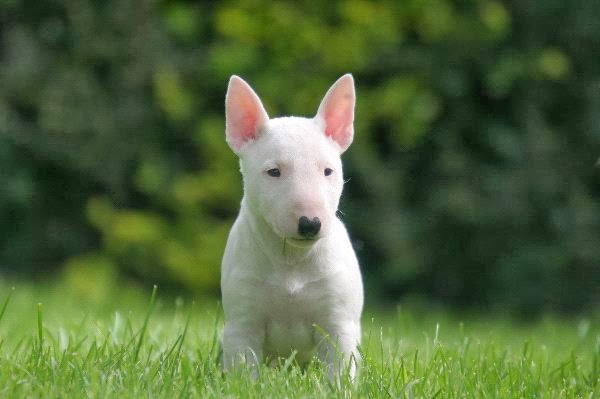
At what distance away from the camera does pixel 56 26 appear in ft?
28.2

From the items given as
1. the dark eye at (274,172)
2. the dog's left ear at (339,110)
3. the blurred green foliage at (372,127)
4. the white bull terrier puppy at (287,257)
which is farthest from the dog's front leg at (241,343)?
the blurred green foliage at (372,127)

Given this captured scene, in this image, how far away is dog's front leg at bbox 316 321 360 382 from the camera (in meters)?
3.54

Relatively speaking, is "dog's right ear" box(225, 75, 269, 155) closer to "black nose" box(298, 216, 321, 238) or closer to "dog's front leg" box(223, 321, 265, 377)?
"black nose" box(298, 216, 321, 238)

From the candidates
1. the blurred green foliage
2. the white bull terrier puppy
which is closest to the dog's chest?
the white bull terrier puppy

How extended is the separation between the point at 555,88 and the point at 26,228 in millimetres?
4719

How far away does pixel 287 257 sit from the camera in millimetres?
3645

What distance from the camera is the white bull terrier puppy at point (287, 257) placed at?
3.52 m

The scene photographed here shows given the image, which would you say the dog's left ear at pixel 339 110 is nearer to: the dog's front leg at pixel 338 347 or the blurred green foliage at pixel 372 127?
the dog's front leg at pixel 338 347

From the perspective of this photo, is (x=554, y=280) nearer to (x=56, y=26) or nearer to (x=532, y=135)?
(x=532, y=135)

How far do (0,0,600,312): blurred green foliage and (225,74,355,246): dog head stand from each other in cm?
416

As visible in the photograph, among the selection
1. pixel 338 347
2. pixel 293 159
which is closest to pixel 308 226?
pixel 293 159

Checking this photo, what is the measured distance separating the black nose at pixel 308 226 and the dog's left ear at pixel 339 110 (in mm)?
505

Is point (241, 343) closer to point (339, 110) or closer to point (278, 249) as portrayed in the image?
point (278, 249)

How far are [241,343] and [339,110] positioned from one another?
3.08 ft
